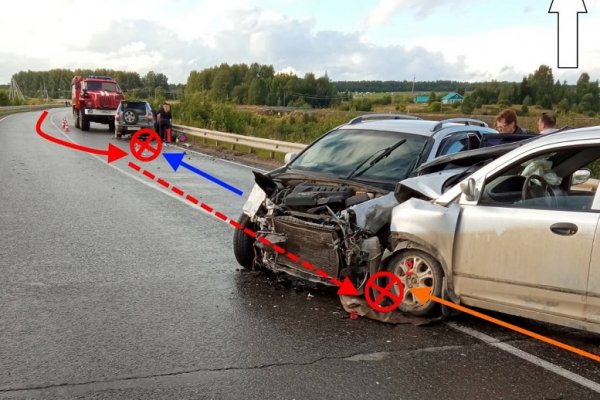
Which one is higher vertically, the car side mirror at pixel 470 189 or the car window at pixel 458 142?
the car window at pixel 458 142

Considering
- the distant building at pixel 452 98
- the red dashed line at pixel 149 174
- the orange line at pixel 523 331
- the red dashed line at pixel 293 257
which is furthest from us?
the distant building at pixel 452 98

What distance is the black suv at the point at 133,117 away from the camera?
25656 millimetres

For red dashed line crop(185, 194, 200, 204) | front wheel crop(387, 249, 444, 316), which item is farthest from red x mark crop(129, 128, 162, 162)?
front wheel crop(387, 249, 444, 316)

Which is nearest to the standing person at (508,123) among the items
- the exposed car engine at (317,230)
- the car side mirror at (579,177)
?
the car side mirror at (579,177)

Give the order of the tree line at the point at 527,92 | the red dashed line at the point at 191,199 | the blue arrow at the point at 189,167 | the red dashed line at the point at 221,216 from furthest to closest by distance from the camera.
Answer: the tree line at the point at 527,92, the blue arrow at the point at 189,167, the red dashed line at the point at 191,199, the red dashed line at the point at 221,216

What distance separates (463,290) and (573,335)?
3.04 ft

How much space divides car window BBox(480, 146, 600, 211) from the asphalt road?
39.7 inches

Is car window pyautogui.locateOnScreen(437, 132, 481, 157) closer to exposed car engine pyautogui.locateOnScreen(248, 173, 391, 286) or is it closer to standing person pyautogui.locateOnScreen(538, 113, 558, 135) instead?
exposed car engine pyautogui.locateOnScreen(248, 173, 391, 286)

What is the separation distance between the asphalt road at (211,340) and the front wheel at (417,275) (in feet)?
0.58

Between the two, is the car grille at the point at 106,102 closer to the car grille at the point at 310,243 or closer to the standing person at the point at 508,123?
the standing person at the point at 508,123

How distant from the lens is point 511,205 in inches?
173

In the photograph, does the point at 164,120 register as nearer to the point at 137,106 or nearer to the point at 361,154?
the point at 137,106

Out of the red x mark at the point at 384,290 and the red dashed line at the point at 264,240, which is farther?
the red dashed line at the point at 264,240

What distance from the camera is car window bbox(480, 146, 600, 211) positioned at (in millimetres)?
4398
